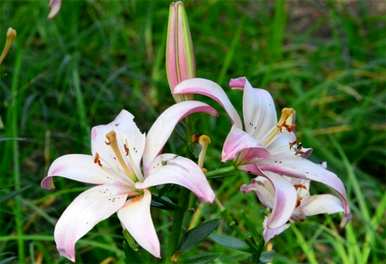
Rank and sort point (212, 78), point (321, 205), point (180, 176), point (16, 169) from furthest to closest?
1. point (212, 78)
2. point (16, 169)
3. point (321, 205)
4. point (180, 176)

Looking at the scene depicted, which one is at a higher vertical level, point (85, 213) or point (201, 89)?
point (201, 89)

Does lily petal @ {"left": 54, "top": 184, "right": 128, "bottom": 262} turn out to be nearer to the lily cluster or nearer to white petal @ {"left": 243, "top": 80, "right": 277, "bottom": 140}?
the lily cluster

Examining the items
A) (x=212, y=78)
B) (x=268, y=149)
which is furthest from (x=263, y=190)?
(x=212, y=78)

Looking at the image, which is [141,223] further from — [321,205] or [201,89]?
[321,205]

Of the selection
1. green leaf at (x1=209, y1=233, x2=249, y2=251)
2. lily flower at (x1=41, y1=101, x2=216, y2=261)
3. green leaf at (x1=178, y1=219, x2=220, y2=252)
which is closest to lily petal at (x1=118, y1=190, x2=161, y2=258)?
lily flower at (x1=41, y1=101, x2=216, y2=261)

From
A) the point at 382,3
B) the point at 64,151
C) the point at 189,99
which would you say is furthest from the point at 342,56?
the point at 189,99

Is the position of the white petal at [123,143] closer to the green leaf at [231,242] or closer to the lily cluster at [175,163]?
the lily cluster at [175,163]

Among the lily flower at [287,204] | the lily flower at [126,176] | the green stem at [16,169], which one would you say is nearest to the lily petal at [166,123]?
the lily flower at [126,176]
